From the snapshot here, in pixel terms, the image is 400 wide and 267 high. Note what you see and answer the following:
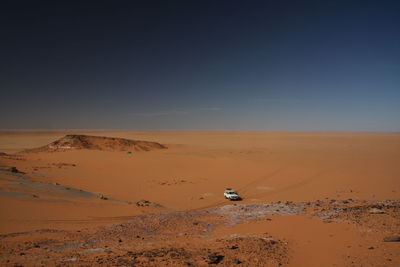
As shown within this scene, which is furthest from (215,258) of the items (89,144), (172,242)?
(89,144)

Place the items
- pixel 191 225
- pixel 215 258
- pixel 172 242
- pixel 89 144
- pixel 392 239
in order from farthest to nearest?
pixel 89 144 < pixel 191 225 < pixel 172 242 < pixel 392 239 < pixel 215 258

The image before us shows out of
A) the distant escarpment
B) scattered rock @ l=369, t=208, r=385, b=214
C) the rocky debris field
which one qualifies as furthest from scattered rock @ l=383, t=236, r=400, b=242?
the distant escarpment

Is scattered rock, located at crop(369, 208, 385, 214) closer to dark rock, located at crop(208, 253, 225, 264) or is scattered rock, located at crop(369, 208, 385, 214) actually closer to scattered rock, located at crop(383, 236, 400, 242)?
scattered rock, located at crop(383, 236, 400, 242)

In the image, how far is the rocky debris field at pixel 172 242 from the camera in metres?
7.45

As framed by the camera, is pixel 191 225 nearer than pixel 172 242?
No

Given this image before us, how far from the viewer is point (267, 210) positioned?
14.0 meters

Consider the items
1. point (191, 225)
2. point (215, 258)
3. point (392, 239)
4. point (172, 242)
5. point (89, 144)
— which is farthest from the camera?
point (89, 144)

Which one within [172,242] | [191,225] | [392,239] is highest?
[392,239]

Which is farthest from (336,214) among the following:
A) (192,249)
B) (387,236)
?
(192,249)

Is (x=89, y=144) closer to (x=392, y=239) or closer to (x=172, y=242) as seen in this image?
(x=172, y=242)

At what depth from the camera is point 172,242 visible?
927 cm

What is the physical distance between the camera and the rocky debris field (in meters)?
7.45

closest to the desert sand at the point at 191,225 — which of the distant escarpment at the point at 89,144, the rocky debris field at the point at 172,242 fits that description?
the rocky debris field at the point at 172,242

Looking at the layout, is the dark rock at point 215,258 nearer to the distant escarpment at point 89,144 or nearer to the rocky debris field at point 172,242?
the rocky debris field at point 172,242
